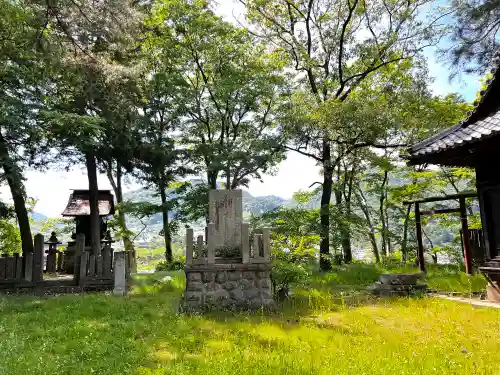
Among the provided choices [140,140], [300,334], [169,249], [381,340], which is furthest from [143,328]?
[169,249]

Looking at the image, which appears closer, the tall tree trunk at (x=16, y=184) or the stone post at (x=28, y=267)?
the tall tree trunk at (x=16, y=184)

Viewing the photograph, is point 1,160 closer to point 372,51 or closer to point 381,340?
point 381,340

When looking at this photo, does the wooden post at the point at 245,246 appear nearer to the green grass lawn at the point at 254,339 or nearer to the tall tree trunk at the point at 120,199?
the green grass lawn at the point at 254,339

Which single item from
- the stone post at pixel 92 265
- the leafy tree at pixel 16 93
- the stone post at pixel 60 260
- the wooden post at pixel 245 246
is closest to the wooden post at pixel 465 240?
the wooden post at pixel 245 246

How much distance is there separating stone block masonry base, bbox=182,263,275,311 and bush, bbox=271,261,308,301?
65 centimetres

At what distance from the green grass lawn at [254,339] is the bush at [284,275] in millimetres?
877

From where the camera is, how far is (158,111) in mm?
20938

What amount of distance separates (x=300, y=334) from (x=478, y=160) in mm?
5958

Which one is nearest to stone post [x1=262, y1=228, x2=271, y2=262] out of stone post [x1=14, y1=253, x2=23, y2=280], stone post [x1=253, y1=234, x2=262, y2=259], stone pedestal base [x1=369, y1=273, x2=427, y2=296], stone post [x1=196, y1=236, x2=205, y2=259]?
stone post [x1=253, y1=234, x2=262, y2=259]

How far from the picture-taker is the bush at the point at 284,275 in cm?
993

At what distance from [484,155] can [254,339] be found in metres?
6.63

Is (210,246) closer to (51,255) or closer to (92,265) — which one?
(92,265)

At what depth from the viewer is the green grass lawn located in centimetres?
461

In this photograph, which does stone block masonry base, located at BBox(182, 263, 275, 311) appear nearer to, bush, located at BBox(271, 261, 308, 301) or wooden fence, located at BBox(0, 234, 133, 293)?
bush, located at BBox(271, 261, 308, 301)
